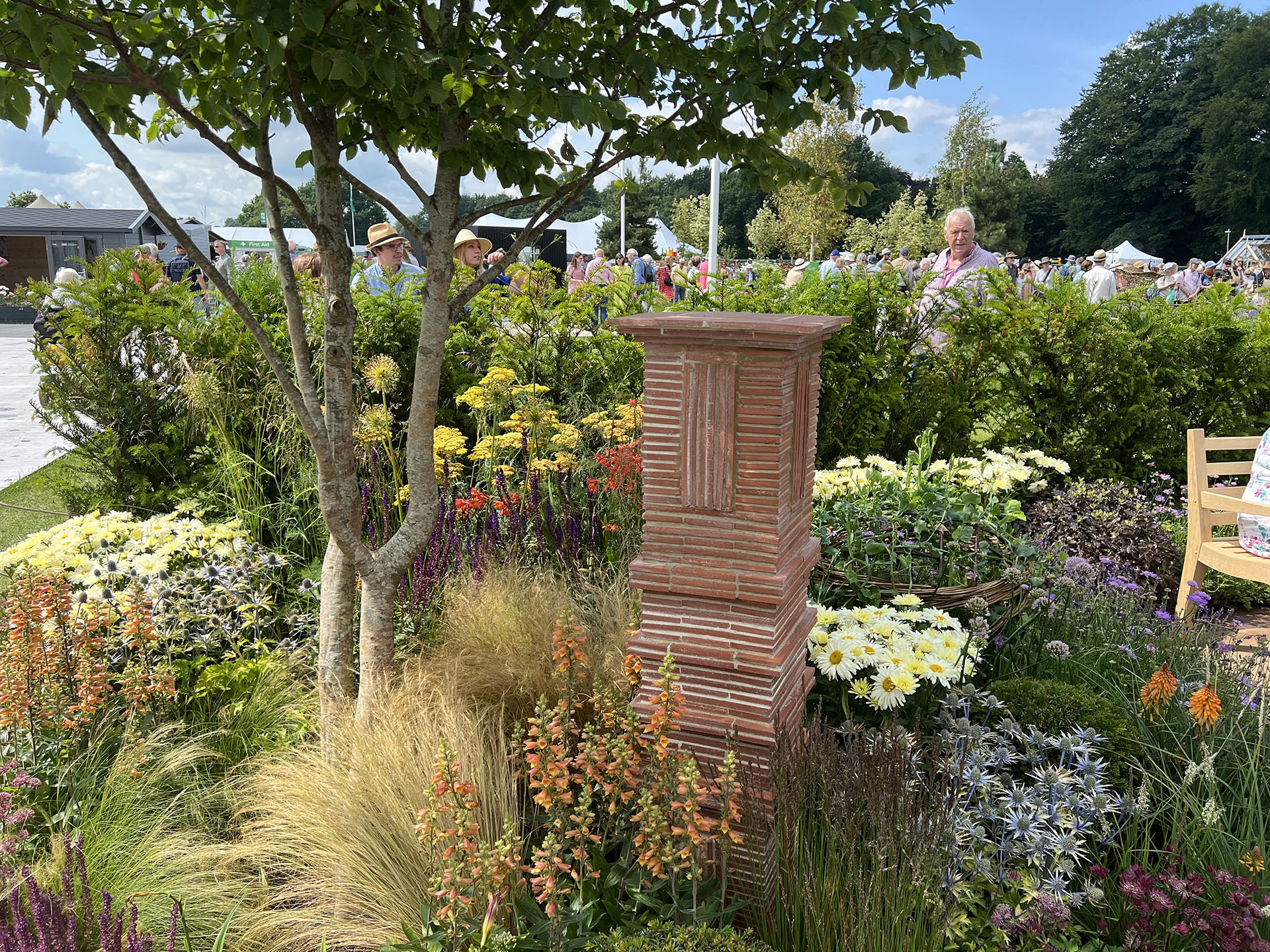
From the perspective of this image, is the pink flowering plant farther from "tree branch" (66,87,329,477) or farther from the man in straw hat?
the man in straw hat

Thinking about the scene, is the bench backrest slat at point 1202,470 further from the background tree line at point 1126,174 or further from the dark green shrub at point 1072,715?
the background tree line at point 1126,174

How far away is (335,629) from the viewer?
2801 mm

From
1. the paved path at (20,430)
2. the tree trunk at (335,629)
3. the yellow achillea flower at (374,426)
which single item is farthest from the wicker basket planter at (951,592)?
the paved path at (20,430)

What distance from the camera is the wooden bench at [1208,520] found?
12.4ft

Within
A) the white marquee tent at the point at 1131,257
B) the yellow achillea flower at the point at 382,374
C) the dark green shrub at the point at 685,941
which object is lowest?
the dark green shrub at the point at 685,941

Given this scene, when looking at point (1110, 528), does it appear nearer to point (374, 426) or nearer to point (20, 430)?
point (374, 426)

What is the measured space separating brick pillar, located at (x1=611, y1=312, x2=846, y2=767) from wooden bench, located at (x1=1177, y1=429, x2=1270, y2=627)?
8.78ft

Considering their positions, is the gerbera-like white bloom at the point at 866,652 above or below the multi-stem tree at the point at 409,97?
below

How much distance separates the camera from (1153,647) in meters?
3.09

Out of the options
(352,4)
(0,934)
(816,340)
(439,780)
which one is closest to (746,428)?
(816,340)

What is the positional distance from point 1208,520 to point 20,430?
1058 centimetres

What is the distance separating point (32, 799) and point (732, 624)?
195 cm

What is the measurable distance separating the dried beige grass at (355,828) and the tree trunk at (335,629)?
30 cm

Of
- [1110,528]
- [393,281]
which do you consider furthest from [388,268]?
[1110,528]
